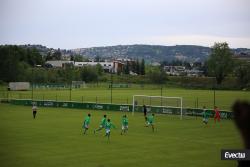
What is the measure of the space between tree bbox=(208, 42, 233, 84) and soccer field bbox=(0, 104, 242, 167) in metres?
106

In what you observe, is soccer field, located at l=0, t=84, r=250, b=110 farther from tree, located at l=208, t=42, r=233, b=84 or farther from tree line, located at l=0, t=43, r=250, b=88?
tree, located at l=208, t=42, r=233, b=84

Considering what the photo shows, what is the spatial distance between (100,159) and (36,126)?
57.7 feet

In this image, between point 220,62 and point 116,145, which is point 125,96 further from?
point 220,62

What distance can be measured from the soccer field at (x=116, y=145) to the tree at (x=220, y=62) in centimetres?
10618

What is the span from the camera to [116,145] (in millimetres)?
27312

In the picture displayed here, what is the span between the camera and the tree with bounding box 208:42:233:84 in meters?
146

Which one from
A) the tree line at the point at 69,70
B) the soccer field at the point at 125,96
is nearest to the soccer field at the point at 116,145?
the soccer field at the point at 125,96

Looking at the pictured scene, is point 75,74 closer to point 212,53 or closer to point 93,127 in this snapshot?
point 212,53

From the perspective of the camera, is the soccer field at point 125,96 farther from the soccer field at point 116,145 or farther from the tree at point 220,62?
the tree at point 220,62

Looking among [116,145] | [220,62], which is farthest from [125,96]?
[220,62]

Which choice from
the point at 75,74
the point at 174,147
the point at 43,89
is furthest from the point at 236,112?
the point at 75,74

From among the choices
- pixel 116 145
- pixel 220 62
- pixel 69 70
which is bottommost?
pixel 116 145

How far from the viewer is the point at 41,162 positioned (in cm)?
2128

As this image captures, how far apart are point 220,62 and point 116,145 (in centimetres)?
12705
